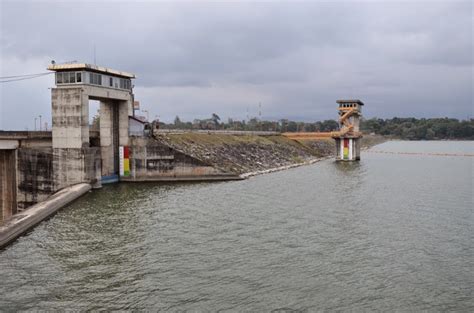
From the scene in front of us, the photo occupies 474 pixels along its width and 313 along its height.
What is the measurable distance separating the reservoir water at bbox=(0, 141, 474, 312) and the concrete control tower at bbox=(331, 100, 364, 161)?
188 ft

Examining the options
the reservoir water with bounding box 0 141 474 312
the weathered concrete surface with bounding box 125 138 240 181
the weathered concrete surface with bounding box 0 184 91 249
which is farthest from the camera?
the weathered concrete surface with bounding box 125 138 240 181

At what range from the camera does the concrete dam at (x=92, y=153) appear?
5116 cm

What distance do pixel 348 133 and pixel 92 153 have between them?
2619 inches

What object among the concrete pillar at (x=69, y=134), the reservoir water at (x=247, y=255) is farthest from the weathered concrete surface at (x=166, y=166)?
the reservoir water at (x=247, y=255)

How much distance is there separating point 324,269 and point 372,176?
48.3m

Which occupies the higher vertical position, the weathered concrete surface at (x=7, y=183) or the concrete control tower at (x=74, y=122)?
the concrete control tower at (x=74, y=122)

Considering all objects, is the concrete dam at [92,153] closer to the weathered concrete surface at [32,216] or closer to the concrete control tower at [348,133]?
the weathered concrete surface at [32,216]

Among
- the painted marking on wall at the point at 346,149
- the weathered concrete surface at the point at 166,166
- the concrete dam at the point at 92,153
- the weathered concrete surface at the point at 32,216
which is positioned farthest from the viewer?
the painted marking on wall at the point at 346,149

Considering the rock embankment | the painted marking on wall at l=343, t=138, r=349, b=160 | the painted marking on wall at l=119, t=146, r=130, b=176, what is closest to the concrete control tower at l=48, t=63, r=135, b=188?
the painted marking on wall at l=119, t=146, r=130, b=176

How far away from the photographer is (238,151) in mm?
80750

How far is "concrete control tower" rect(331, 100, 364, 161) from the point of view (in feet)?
336

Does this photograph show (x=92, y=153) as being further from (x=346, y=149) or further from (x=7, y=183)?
(x=346, y=149)

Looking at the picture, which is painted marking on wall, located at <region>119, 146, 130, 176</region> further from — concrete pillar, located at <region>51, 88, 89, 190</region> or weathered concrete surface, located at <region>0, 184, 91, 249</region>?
weathered concrete surface, located at <region>0, 184, 91, 249</region>

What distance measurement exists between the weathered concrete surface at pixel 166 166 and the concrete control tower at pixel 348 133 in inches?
1973
